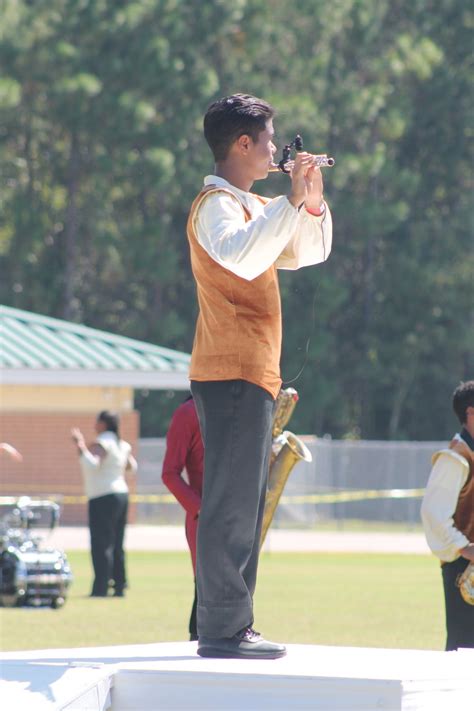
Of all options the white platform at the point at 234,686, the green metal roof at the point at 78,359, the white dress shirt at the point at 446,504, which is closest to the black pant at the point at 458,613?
the white dress shirt at the point at 446,504

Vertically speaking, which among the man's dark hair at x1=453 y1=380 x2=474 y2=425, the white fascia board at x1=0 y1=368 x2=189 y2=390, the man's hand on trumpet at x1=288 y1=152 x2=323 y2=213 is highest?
the man's hand on trumpet at x1=288 y1=152 x2=323 y2=213

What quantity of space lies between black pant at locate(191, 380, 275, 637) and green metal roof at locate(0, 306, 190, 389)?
26.4 metres

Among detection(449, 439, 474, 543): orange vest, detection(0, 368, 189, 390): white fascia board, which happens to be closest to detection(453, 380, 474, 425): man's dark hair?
detection(449, 439, 474, 543): orange vest

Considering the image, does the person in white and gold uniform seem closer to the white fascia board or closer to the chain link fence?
the white fascia board

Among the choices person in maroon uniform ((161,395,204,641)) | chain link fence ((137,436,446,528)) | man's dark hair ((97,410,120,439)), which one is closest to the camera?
person in maroon uniform ((161,395,204,641))

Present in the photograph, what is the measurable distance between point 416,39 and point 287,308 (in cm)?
1027

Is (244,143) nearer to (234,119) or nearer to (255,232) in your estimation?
(234,119)

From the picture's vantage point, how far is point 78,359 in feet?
113

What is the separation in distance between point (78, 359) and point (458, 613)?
2675cm

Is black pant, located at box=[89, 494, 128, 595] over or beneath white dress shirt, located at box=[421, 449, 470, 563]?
beneath

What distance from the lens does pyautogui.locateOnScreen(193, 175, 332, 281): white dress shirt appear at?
5461 millimetres

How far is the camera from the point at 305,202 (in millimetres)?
5785

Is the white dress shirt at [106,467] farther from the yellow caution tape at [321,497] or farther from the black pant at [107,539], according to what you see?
the yellow caution tape at [321,497]

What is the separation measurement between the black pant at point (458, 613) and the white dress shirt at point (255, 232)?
255 centimetres
